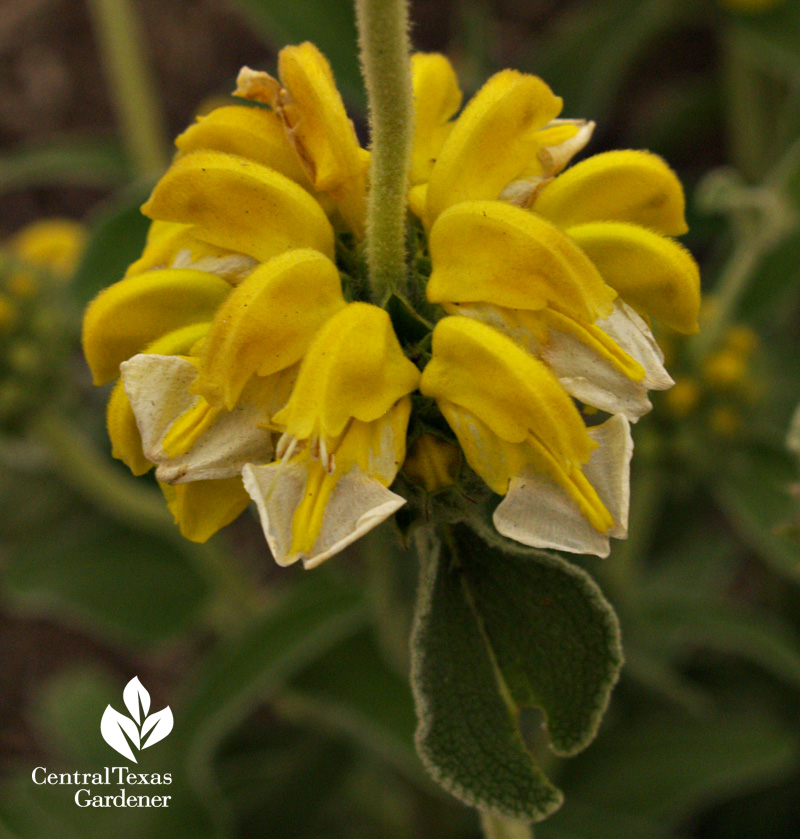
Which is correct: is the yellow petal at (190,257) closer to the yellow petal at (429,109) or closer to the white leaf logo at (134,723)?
the yellow petal at (429,109)

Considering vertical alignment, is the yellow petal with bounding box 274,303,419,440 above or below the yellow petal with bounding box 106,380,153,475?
above

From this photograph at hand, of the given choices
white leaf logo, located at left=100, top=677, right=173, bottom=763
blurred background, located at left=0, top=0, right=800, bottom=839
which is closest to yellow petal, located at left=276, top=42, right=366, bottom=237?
blurred background, located at left=0, top=0, right=800, bottom=839

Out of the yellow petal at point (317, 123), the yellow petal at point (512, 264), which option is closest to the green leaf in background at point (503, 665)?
the yellow petal at point (512, 264)

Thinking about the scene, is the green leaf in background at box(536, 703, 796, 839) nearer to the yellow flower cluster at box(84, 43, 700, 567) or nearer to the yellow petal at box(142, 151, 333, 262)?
the yellow flower cluster at box(84, 43, 700, 567)

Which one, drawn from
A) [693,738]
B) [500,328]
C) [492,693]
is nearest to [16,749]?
[693,738]

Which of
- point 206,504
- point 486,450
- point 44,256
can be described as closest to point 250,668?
point 206,504

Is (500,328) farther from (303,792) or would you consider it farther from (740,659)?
(740,659)

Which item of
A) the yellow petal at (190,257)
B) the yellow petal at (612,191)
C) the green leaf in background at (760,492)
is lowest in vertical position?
the green leaf in background at (760,492)
